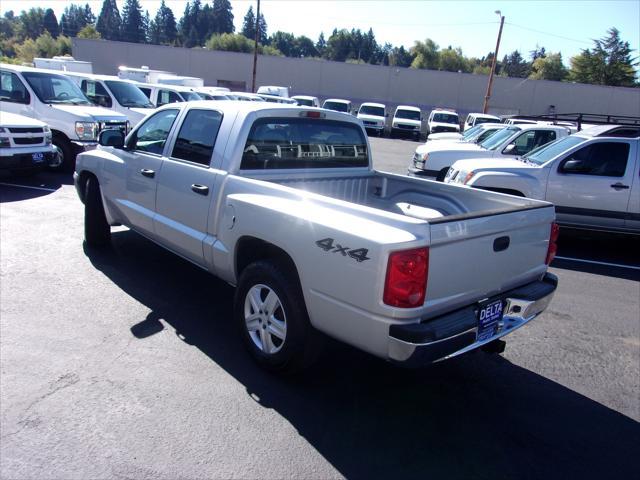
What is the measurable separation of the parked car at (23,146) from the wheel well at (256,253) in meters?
7.03

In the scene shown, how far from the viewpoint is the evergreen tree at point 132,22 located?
5472 inches

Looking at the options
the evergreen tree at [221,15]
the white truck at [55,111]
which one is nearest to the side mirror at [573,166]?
the white truck at [55,111]

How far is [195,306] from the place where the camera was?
4898 mm

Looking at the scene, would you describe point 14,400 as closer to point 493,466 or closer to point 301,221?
point 301,221

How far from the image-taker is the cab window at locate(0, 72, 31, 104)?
36.0 ft

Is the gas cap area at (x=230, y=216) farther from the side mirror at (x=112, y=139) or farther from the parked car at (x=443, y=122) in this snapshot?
the parked car at (x=443, y=122)

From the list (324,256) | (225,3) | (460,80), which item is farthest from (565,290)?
(225,3)

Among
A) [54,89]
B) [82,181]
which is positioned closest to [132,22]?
[54,89]

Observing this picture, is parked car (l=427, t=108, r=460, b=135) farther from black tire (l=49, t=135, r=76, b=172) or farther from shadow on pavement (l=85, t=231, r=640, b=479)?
shadow on pavement (l=85, t=231, r=640, b=479)

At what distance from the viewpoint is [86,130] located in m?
10.7

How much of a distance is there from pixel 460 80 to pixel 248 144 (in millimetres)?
43595

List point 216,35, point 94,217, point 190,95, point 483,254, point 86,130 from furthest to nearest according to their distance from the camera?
point 216,35 < point 190,95 < point 86,130 < point 94,217 < point 483,254

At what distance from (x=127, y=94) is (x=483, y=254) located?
13442 mm

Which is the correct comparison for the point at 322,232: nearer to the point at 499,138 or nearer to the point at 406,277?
the point at 406,277
